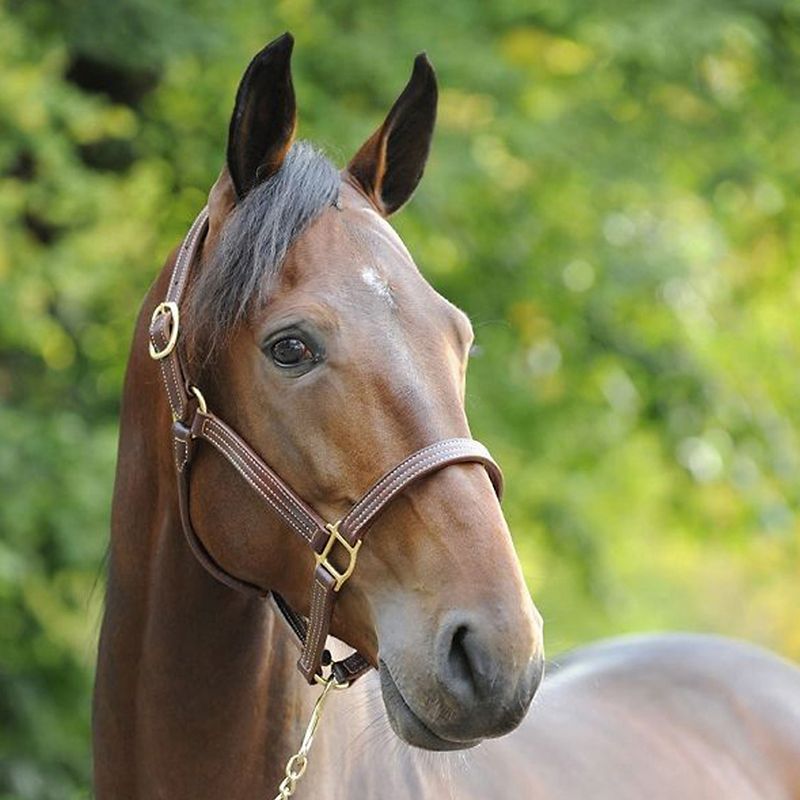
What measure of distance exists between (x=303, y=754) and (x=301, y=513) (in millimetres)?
469

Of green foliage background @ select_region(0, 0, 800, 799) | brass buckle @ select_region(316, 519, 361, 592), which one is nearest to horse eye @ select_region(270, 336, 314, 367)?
brass buckle @ select_region(316, 519, 361, 592)

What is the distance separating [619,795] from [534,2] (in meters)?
5.15

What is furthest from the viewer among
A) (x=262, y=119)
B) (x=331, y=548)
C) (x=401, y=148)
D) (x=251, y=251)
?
(x=401, y=148)

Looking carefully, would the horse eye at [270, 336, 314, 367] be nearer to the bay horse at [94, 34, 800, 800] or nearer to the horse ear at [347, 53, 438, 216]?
the bay horse at [94, 34, 800, 800]

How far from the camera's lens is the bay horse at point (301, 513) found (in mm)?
2295

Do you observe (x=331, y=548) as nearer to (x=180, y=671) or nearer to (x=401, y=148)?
(x=180, y=671)

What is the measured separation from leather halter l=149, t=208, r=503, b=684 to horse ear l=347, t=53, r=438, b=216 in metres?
0.37

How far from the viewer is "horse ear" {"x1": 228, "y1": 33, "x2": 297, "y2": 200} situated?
2.59 m

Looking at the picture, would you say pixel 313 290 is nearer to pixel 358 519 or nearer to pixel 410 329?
pixel 410 329

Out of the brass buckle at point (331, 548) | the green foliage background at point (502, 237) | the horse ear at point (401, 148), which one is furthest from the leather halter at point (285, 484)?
the green foliage background at point (502, 237)

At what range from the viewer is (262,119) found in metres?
2.66

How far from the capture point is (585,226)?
8180 mm

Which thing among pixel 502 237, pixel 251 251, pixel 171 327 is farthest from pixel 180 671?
pixel 502 237

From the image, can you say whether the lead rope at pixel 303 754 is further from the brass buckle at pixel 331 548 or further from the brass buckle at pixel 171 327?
the brass buckle at pixel 171 327
